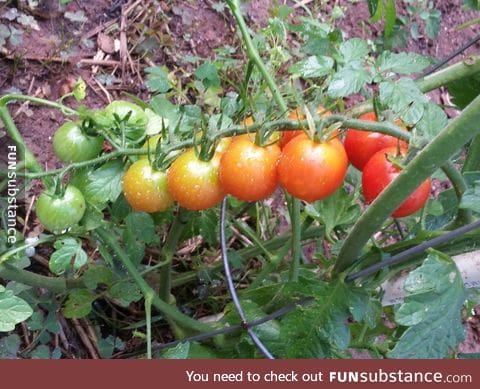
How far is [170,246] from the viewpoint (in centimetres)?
118

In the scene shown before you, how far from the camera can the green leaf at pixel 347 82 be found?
0.89 metres


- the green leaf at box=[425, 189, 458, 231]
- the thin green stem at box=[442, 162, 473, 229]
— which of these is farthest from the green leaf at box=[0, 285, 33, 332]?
the green leaf at box=[425, 189, 458, 231]

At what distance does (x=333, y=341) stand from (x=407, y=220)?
1.21 feet

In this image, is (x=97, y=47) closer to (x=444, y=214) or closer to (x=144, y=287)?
(x=144, y=287)

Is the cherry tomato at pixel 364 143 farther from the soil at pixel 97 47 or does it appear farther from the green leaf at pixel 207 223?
the soil at pixel 97 47

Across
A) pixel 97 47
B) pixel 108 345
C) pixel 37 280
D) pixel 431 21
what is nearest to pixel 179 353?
pixel 37 280

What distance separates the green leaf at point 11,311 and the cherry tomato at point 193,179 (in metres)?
0.28

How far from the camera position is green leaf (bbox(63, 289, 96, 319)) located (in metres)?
1.25

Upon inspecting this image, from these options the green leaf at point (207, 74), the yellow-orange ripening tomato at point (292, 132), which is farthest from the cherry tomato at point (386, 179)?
the green leaf at point (207, 74)

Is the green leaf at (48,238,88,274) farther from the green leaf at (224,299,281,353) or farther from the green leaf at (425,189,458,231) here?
the green leaf at (425,189,458,231)

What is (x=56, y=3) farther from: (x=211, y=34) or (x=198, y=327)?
(x=198, y=327)

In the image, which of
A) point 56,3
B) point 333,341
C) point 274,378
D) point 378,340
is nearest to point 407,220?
point 333,341

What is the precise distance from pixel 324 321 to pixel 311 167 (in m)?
0.31

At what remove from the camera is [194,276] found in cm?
146
